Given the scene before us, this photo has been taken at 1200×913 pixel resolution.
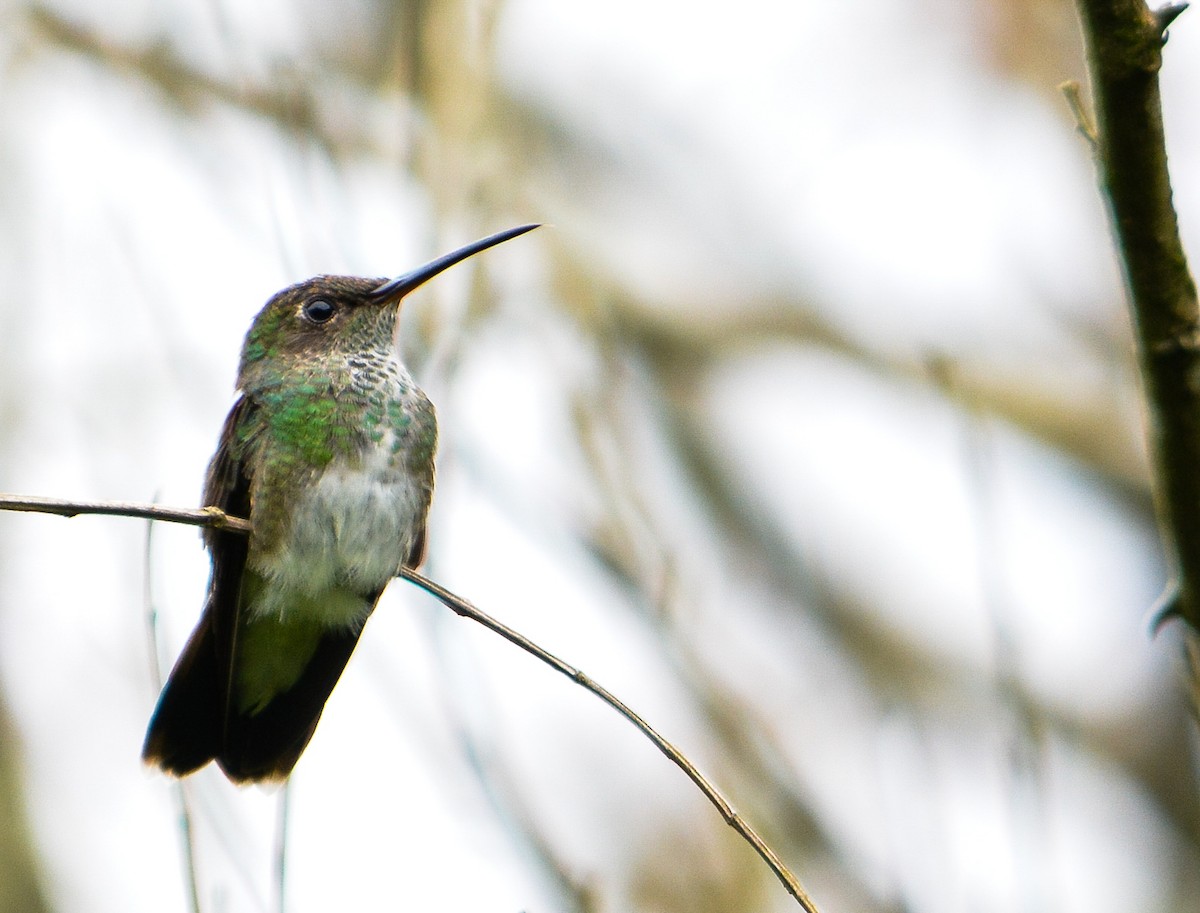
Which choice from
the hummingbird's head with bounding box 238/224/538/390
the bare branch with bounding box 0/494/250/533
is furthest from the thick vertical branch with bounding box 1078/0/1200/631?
the hummingbird's head with bounding box 238/224/538/390

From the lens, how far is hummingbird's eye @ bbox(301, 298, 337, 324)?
4137 mm

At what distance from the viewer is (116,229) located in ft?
14.7

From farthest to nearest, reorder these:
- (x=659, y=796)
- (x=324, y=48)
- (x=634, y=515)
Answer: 1. (x=324, y=48)
2. (x=659, y=796)
3. (x=634, y=515)

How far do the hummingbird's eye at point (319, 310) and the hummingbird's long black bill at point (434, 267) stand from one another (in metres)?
0.14

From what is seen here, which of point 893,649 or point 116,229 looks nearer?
point 116,229

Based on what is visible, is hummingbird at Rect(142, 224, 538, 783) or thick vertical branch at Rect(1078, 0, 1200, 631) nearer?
thick vertical branch at Rect(1078, 0, 1200, 631)

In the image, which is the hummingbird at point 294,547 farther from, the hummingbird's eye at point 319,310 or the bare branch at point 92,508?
the bare branch at point 92,508

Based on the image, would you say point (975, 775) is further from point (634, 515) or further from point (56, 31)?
point (56, 31)

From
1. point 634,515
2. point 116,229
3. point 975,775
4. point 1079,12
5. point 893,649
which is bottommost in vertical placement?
point 975,775

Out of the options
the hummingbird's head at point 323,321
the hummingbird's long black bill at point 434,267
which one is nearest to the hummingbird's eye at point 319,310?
the hummingbird's head at point 323,321

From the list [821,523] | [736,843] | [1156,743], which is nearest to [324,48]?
[821,523]

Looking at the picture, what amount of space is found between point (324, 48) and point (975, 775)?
5202mm

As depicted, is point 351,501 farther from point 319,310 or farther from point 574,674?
point 574,674

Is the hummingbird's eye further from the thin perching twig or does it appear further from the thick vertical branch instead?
the thick vertical branch
